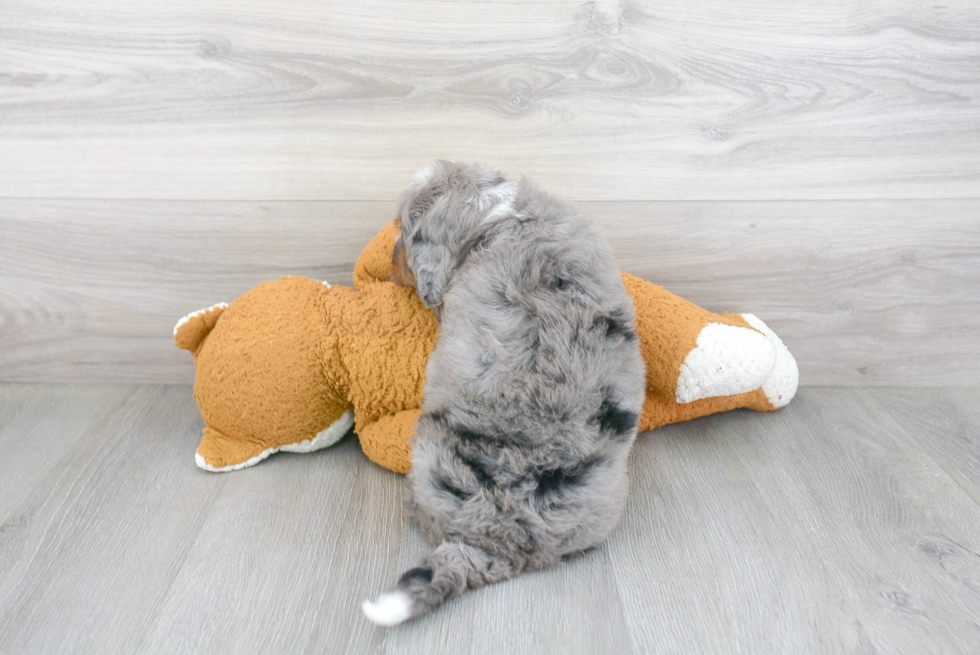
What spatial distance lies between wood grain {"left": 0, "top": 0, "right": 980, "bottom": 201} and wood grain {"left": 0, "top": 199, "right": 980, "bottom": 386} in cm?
4

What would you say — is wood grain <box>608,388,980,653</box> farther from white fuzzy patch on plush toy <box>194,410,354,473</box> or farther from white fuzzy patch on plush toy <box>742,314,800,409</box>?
white fuzzy patch on plush toy <box>194,410,354,473</box>

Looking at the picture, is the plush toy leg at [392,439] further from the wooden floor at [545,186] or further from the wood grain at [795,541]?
the wood grain at [795,541]

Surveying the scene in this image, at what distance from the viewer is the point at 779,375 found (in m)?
1.09

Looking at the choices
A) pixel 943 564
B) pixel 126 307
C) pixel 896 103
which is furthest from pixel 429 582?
pixel 896 103

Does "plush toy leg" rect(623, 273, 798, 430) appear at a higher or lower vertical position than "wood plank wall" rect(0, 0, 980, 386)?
lower

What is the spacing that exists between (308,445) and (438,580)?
0.38m

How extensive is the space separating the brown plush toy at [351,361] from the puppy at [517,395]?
0.48 feet

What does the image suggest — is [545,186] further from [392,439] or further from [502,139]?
[392,439]

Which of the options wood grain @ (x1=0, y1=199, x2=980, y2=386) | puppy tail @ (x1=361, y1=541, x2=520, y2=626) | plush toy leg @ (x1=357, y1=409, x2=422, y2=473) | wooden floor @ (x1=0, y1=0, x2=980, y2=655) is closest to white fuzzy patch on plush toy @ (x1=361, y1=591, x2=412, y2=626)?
puppy tail @ (x1=361, y1=541, x2=520, y2=626)

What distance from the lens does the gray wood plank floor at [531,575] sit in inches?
27.7

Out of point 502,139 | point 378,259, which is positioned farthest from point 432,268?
point 502,139

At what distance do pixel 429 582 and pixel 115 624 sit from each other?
0.36 m

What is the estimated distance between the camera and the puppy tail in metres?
0.67

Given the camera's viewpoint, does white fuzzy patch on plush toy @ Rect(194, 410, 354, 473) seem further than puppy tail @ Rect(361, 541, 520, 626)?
Yes
